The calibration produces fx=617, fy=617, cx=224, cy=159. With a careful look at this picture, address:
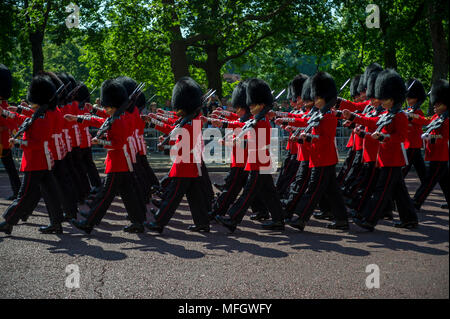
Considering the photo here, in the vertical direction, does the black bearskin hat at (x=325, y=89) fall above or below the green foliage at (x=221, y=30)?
below

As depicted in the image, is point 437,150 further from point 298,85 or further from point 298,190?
point 298,85

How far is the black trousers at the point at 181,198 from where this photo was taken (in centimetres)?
616

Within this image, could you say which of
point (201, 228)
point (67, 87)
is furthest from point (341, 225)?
point (67, 87)

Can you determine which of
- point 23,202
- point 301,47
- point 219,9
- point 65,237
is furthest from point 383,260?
point 301,47

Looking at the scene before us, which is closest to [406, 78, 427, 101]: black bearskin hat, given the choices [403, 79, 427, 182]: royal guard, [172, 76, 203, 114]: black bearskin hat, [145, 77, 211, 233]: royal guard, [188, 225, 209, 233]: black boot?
[403, 79, 427, 182]: royal guard

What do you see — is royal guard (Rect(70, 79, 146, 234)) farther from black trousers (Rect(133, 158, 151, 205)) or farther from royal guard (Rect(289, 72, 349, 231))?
black trousers (Rect(133, 158, 151, 205))

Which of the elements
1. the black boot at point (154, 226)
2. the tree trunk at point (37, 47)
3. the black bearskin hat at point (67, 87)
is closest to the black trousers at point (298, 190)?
the black boot at point (154, 226)

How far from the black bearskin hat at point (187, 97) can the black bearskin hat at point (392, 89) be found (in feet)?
6.21

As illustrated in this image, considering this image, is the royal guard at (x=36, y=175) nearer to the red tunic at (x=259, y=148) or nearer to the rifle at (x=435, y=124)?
the red tunic at (x=259, y=148)

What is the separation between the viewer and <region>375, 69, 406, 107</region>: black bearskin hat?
6285 millimetres

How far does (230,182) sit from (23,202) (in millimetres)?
2232

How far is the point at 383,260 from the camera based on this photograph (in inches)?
195

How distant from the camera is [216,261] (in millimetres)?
5004
